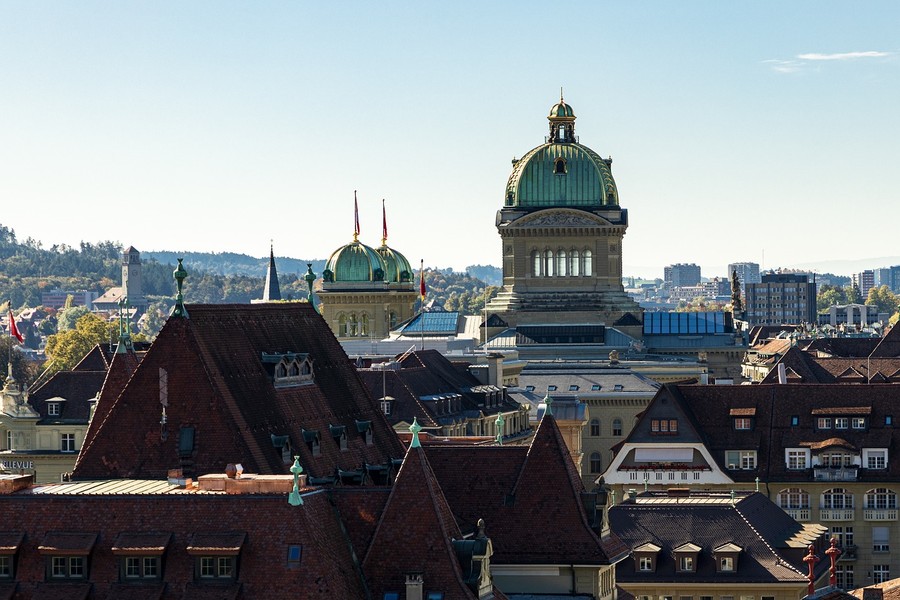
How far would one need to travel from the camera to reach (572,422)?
488ft

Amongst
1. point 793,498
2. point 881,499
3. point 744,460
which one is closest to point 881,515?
point 881,499

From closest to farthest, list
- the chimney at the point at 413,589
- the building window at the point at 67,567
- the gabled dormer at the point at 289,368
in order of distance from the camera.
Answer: the chimney at the point at 413,589 → the building window at the point at 67,567 → the gabled dormer at the point at 289,368

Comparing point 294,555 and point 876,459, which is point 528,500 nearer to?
point 294,555

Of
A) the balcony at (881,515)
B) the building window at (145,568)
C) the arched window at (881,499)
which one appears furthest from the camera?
the arched window at (881,499)

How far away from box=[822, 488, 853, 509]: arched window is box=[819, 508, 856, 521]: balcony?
0.47m

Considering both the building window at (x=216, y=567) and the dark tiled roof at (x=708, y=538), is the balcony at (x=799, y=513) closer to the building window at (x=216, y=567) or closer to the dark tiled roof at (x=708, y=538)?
the dark tiled roof at (x=708, y=538)

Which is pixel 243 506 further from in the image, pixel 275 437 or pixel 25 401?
pixel 25 401

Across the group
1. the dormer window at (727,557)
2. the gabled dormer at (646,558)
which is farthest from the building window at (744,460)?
the gabled dormer at (646,558)

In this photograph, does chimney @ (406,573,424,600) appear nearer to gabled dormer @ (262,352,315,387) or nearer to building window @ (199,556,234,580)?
building window @ (199,556,234,580)

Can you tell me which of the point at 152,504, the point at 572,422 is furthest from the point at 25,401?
the point at 152,504

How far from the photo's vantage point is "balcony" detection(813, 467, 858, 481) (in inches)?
5290

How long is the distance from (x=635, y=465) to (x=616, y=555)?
57.2 m

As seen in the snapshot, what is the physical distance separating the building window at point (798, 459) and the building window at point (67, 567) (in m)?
71.8

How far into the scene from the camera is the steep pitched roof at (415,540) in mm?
69250
